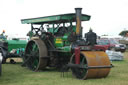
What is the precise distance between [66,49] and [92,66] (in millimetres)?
1516

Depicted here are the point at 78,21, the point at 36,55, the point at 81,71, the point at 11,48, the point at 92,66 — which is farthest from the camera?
the point at 11,48

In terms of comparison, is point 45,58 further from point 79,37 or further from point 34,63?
point 79,37

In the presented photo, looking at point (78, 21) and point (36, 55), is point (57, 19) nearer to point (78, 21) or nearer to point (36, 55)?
point (78, 21)

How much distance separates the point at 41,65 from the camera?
9.72 m

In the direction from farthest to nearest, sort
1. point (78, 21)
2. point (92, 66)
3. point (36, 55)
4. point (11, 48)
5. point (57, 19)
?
1. point (11, 48)
2. point (36, 55)
3. point (57, 19)
4. point (78, 21)
5. point (92, 66)

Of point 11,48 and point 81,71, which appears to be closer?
point 81,71

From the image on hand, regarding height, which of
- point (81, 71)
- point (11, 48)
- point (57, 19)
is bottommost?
point (81, 71)

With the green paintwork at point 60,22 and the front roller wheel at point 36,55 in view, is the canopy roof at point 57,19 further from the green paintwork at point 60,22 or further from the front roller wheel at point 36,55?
the front roller wheel at point 36,55

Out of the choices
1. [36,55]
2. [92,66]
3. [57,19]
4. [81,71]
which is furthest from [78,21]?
[36,55]

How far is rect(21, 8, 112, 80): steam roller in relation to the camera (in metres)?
7.80

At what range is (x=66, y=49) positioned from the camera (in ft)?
28.6

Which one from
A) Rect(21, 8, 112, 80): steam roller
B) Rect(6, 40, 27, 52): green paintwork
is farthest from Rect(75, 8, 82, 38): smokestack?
Rect(6, 40, 27, 52): green paintwork

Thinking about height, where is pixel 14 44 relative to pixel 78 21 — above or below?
below

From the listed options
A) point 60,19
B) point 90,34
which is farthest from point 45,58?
point 90,34
